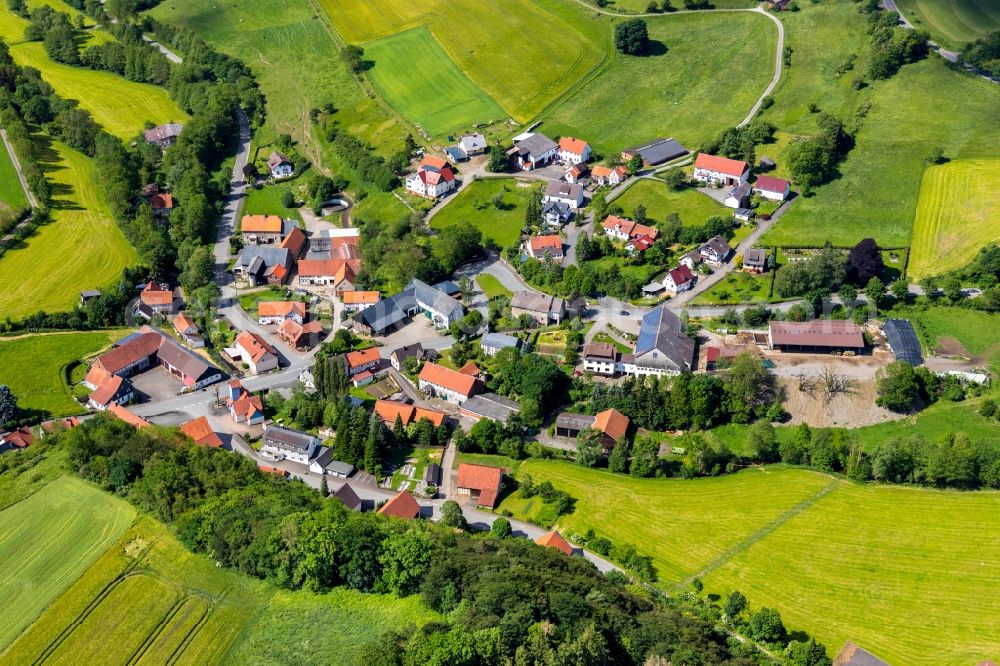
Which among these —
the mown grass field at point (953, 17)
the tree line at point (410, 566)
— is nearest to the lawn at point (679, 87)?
the mown grass field at point (953, 17)

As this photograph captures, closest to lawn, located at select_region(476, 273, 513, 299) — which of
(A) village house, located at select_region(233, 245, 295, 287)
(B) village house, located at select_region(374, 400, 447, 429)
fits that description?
(B) village house, located at select_region(374, 400, 447, 429)

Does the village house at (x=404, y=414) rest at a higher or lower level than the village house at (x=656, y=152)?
lower

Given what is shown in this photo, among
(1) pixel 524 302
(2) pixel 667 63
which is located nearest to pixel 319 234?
(1) pixel 524 302

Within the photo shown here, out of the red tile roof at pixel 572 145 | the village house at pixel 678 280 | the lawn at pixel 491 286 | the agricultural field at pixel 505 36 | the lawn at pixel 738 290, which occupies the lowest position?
the lawn at pixel 491 286

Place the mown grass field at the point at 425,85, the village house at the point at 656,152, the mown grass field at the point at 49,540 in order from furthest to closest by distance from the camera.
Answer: the mown grass field at the point at 425,85 → the village house at the point at 656,152 → the mown grass field at the point at 49,540

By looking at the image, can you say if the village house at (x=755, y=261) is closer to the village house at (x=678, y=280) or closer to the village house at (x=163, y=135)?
the village house at (x=678, y=280)

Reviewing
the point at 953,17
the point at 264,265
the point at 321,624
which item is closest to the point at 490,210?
the point at 264,265

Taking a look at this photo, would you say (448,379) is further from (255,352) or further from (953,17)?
(953,17)

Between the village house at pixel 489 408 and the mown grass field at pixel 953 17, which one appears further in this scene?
the mown grass field at pixel 953 17
